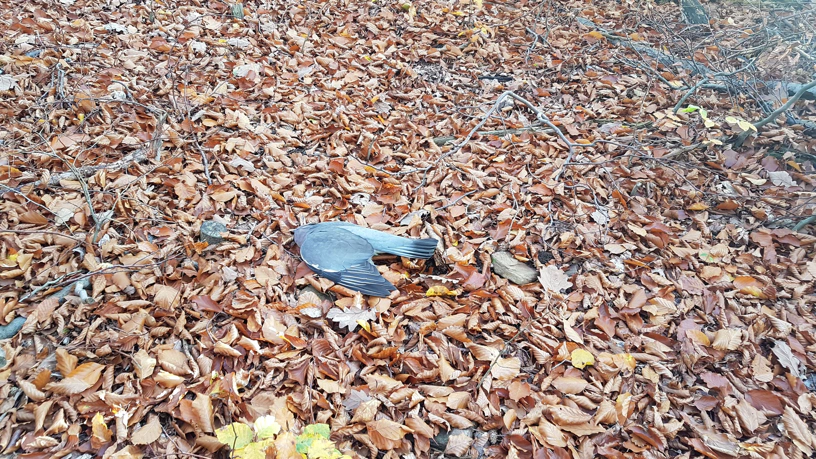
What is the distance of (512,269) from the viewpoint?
9.38 feet

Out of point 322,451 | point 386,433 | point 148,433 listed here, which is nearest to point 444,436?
point 386,433

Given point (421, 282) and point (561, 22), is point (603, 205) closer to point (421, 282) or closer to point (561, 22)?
point (421, 282)

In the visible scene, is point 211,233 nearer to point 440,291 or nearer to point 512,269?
point 440,291

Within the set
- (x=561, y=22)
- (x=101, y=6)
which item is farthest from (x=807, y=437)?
(x=101, y=6)

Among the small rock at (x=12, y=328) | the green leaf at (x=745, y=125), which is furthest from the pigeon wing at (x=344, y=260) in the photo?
the green leaf at (x=745, y=125)

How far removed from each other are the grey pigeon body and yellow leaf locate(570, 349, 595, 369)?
40.2 inches

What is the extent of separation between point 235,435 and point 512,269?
71.6 inches

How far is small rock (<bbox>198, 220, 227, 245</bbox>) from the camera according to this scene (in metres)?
2.82

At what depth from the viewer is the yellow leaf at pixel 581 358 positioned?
2.37m

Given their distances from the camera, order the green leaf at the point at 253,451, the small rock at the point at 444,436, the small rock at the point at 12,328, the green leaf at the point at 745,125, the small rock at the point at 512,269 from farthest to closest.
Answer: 1. the green leaf at the point at 745,125
2. the small rock at the point at 512,269
3. the small rock at the point at 12,328
4. the small rock at the point at 444,436
5. the green leaf at the point at 253,451

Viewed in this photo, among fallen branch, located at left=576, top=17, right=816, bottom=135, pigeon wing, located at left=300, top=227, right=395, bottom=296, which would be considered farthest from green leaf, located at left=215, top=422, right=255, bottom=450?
fallen branch, located at left=576, top=17, right=816, bottom=135

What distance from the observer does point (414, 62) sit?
4910mm

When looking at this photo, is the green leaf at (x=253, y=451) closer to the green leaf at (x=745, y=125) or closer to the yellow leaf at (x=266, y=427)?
the yellow leaf at (x=266, y=427)

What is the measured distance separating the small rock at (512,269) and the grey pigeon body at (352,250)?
17.5 inches
